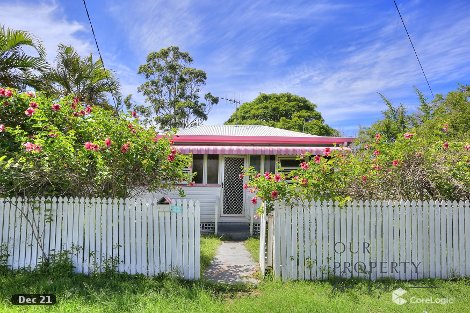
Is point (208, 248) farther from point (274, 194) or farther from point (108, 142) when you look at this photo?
point (108, 142)

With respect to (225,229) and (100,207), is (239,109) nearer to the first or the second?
(225,229)

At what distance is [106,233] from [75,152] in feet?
6.36

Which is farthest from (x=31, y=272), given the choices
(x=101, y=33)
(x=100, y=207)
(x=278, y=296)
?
(x=101, y=33)

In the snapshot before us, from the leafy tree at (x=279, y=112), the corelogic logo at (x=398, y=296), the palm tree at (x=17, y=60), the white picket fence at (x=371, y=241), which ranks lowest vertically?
the corelogic logo at (x=398, y=296)

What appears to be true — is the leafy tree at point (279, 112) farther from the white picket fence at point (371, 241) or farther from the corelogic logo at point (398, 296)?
the corelogic logo at point (398, 296)

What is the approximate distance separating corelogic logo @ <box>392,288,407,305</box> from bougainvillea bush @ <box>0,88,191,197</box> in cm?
529

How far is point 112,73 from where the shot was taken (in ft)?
54.9

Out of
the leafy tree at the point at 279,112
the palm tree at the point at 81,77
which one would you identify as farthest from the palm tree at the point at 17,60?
the leafy tree at the point at 279,112

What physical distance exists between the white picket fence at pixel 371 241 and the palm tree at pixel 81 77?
1222cm

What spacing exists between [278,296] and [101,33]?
914 cm

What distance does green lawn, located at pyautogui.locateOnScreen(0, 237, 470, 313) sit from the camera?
5.65m

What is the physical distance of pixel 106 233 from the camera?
747 cm

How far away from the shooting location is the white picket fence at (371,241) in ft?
24.1

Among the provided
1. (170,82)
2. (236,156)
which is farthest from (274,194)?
(170,82)
